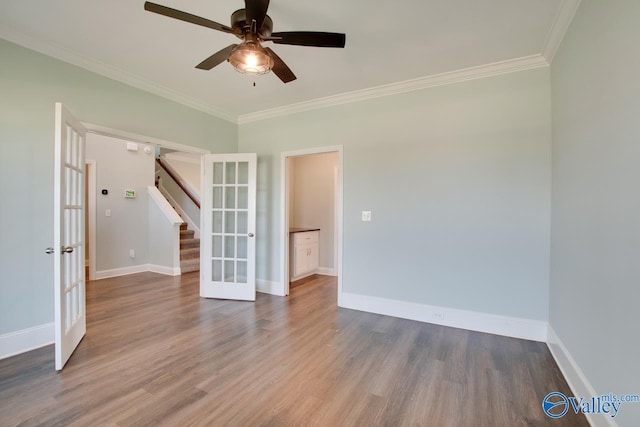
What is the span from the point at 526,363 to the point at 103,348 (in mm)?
3610

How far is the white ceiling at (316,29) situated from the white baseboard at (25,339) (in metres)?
2.50

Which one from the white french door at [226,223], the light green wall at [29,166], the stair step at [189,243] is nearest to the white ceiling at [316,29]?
the light green wall at [29,166]

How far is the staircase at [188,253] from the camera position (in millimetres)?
5473

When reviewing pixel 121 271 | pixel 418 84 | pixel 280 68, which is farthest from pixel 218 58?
pixel 121 271

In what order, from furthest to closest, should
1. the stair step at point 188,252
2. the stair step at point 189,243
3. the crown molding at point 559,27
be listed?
the stair step at point 189,243 < the stair step at point 188,252 < the crown molding at point 559,27

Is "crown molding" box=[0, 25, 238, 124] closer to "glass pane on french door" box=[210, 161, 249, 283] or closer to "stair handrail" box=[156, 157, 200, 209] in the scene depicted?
"glass pane on french door" box=[210, 161, 249, 283]

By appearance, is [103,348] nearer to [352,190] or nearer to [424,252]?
[352,190]

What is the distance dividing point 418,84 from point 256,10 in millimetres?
2070

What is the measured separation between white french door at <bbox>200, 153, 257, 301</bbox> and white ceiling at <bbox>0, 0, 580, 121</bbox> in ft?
3.74

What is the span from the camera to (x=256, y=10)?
1.66 meters

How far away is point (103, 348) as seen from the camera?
2.42m

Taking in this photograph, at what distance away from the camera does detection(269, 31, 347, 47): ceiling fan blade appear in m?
1.78

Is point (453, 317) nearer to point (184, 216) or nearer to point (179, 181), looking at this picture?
point (184, 216)

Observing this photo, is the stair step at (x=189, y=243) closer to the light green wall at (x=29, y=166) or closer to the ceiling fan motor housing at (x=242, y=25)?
the light green wall at (x=29, y=166)
